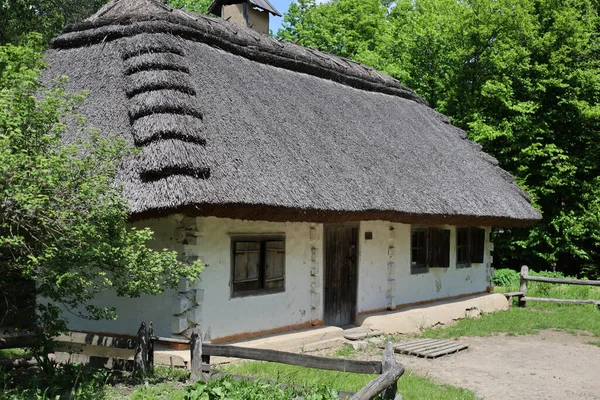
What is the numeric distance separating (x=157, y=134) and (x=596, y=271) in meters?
18.4

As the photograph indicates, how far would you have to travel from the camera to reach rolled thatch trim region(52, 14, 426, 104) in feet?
35.1

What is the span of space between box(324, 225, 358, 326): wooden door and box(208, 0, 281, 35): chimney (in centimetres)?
632

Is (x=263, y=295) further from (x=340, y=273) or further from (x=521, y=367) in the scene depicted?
(x=521, y=367)

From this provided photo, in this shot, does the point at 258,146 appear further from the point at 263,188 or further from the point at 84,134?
the point at 84,134

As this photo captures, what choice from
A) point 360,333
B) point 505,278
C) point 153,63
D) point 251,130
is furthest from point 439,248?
point 153,63

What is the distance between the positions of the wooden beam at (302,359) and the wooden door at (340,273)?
4795mm

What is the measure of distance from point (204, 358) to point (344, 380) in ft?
5.91

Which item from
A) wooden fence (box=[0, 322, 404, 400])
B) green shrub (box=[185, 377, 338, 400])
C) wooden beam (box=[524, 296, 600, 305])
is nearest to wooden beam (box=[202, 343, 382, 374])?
wooden fence (box=[0, 322, 404, 400])

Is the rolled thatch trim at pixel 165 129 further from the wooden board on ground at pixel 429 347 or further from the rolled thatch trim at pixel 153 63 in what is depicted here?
the wooden board on ground at pixel 429 347

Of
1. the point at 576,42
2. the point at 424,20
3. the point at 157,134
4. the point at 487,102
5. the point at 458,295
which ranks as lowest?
the point at 458,295

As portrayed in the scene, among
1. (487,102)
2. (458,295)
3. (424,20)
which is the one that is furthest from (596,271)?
(424,20)

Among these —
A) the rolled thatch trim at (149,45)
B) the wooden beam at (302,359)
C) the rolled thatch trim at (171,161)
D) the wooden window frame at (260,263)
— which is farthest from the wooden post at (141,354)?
the rolled thatch trim at (149,45)

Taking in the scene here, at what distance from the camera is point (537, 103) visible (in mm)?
21641

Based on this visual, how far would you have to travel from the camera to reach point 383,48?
25984 mm
